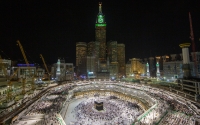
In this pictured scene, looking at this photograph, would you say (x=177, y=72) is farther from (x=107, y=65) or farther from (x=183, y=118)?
(x=183, y=118)

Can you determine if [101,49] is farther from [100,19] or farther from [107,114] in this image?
[107,114]

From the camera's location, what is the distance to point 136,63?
3656 inches

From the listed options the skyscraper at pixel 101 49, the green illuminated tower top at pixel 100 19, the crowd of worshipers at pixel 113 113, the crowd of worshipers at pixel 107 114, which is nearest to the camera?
the crowd of worshipers at pixel 113 113

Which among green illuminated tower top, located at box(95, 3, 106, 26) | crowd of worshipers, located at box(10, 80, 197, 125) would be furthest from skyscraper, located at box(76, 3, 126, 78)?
crowd of worshipers, located at box(10, 80, 197, 125)

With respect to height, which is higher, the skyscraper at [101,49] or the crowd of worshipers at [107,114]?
the skyscraper at [101,49]

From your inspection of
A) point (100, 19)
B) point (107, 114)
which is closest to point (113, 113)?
point (107, 114)

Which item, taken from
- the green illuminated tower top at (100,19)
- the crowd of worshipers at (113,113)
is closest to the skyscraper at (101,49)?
the green illuminated tower top at (100,19)

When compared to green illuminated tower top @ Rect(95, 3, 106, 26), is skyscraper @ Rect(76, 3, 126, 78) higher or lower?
lower

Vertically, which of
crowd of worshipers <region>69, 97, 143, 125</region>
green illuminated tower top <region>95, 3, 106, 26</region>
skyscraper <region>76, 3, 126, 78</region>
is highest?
green illuminated tower top <region>95, 3, 106, 26</region>

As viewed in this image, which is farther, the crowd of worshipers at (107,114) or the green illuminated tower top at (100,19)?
the green illuminated tower top at (100,19)

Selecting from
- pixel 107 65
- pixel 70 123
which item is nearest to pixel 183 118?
pixel 70 123

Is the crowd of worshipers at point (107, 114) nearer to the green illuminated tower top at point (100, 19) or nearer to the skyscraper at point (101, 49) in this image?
the skyscraper at point (101, 49)

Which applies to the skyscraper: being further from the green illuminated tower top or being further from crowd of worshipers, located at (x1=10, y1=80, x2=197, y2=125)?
crowd of worshipers, located at (x1=10, y1=80, x2=197, y2=125)

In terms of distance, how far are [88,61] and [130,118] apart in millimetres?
78037
